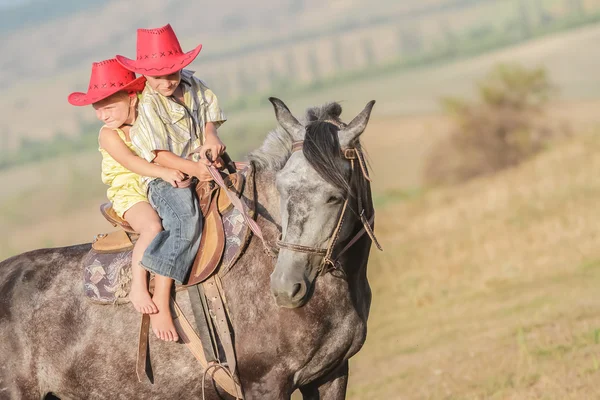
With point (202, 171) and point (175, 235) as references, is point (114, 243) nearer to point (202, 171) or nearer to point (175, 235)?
point (175, 235)

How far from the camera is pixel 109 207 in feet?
20.8

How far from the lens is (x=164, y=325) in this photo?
574 cm

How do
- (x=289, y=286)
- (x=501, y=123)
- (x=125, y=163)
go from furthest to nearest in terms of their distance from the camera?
(x=501, y=123) → (x=125, y=163) → (x=289, y=286)

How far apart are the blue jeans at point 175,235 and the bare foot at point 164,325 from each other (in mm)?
231

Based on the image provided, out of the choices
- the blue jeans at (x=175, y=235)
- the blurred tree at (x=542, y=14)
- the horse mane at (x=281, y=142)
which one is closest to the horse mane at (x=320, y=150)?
the horse mane at (x=281, y=142)

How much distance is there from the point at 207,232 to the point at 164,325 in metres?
0.69

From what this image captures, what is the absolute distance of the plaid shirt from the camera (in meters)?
5.78

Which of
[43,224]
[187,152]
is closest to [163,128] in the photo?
[187,152]

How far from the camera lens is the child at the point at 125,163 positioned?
579 cm

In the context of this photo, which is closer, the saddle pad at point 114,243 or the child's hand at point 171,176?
the child's hand at point 171,176

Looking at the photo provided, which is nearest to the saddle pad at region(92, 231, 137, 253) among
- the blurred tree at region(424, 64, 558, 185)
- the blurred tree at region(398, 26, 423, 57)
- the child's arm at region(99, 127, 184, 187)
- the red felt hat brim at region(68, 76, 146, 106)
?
the child's arm at region(99, 127, 184, 187)

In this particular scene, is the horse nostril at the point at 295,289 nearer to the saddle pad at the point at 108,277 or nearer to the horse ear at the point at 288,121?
the horse ear at the point at 288,121

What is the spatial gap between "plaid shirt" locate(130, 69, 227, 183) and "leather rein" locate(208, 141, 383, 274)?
1.12 feet

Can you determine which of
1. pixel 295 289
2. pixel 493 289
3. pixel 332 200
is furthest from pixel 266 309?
pixel 493 289
